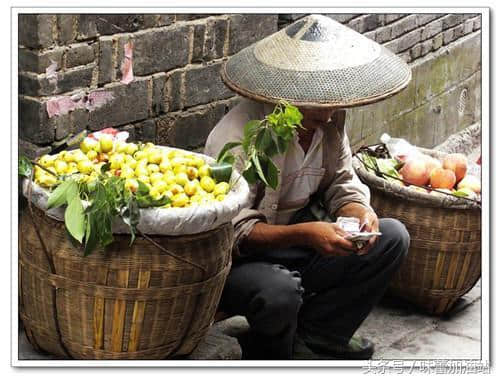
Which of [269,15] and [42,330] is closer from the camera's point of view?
[42,330]

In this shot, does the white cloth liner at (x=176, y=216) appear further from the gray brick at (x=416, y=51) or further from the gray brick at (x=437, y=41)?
the gray brick at (x=437, y=41)

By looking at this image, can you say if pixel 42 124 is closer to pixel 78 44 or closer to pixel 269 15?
pixel 78 44

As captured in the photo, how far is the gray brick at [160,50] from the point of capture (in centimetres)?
467

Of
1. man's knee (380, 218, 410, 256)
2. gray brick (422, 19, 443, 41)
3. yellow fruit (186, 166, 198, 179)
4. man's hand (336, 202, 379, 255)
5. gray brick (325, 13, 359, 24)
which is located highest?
gray brick (325, 13, 359, 24)

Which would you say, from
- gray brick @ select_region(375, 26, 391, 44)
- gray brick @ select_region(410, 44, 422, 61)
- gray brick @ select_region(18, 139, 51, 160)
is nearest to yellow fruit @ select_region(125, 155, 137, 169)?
gray brick @ select_region(18, 139, 51, 160)

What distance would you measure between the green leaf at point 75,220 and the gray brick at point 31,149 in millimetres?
810

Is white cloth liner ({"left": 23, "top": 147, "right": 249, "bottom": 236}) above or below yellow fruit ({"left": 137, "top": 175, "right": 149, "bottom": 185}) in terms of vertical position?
below

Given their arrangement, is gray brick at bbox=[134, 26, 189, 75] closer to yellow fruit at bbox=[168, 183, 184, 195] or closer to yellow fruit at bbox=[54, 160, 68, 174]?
yellow fruit at bbox=[54, 160, 68, 174]

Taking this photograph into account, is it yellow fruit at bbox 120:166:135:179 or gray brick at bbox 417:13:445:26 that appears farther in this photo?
gray brick at bbox 417:13:445:26

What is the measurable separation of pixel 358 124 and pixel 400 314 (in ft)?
4.89

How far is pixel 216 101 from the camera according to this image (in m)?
5.16

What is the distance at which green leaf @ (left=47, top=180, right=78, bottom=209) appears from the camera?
142 inches

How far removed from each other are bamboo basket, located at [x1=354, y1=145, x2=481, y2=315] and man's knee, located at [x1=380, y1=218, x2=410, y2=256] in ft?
1.33
